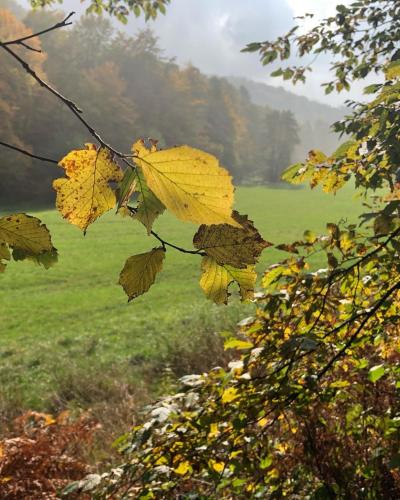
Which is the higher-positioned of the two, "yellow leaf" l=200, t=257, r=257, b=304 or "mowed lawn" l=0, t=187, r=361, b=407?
"yellow leaf" l=200, t=257, r=257, b=304

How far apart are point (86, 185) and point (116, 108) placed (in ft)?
144

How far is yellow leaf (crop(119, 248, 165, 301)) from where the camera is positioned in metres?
0.59

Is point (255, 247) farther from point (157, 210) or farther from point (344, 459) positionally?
point (344, 459)

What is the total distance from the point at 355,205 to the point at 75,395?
35955 millimetres

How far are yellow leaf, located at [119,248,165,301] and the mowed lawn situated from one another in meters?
1.74

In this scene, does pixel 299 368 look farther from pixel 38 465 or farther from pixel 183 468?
pixel 38 465

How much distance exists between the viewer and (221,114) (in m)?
57.6

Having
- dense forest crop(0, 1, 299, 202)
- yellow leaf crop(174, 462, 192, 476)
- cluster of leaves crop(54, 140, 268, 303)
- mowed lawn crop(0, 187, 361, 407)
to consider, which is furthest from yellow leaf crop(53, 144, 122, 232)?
dense forest crop(0, 1, 299, 202)

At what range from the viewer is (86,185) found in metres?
0.53

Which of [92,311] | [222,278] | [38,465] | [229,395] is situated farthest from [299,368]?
[92,311]

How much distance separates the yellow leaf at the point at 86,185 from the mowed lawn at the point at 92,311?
1.82 m

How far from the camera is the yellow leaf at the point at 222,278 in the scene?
64 cm

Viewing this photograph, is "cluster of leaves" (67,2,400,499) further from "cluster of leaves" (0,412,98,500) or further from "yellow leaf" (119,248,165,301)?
"cluster of leaves" (0,412,98,500)

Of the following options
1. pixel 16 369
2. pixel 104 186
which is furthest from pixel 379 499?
pixel 16 369
